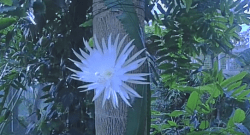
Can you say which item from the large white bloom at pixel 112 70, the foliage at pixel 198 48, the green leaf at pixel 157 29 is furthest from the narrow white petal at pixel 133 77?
the green leaf at pixel 157 29

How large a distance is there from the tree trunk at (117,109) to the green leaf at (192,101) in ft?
0.83

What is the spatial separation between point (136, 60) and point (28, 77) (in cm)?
50

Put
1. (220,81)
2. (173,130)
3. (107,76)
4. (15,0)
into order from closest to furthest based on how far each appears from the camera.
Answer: (107,76) < (15,0) < (220,81) < (173,130)

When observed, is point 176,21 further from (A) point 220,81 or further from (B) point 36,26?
(B) point 36,26

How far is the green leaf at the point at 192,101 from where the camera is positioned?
61 centimetres

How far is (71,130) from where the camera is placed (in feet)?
2.28

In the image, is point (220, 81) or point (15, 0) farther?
point (220, 81)

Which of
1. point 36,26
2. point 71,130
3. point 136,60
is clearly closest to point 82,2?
point 36,26

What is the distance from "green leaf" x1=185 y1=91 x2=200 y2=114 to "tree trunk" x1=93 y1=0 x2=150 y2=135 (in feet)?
0.83

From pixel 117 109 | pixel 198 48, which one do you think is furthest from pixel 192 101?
pixel 117 109

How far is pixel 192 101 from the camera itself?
625 millimetres

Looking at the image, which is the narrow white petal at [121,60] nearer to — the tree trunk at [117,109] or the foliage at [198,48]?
the tree trunk at [117,109]

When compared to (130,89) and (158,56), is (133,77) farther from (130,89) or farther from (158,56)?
(158,56)

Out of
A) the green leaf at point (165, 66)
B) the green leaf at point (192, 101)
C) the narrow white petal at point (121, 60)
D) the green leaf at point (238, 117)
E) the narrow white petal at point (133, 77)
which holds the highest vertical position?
the green leaf at point (165, 66)
